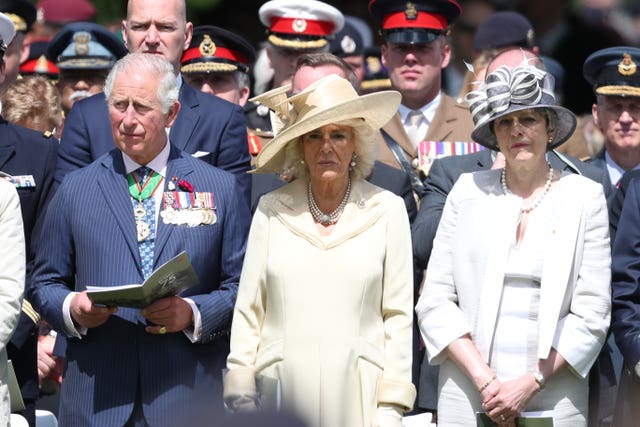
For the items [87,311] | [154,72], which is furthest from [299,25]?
[87,311]

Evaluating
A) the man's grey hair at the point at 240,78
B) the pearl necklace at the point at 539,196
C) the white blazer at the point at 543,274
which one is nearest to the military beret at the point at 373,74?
the man's grey hair at the point at 240,78

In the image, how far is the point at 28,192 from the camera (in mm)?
6312

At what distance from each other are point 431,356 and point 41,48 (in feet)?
18.0

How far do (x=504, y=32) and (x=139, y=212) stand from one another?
3.79 metres

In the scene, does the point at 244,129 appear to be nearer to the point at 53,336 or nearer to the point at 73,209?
the point at 73,209

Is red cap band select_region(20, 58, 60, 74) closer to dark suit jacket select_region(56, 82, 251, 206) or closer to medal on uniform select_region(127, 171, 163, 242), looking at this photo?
dark suit jacket select_region(56, 82, 251, 206)

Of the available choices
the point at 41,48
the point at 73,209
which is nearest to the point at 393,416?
the point at 73,209

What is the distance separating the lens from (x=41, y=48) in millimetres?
10266

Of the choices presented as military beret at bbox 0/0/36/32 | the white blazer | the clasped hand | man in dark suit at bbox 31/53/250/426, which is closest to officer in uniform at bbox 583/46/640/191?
the white blazer

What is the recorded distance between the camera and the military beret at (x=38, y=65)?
977 cm

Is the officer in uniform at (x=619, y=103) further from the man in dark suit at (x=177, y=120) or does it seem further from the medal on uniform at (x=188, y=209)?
the medal on uniform at (x=188, y=209)

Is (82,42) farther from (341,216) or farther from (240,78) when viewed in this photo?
(341,216)

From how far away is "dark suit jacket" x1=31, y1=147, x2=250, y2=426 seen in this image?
5.60 m

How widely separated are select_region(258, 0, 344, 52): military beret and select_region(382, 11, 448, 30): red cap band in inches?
23.5
